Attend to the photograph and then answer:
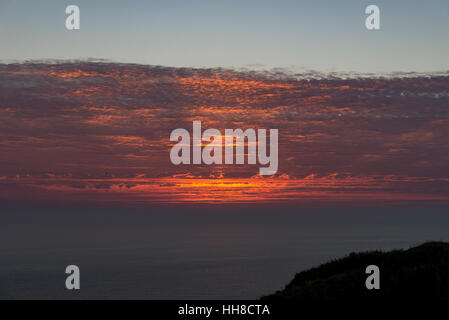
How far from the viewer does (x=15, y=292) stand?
190125mm

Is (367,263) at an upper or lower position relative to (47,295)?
upper

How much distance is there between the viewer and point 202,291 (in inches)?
7530

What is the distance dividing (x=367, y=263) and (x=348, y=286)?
603 cm

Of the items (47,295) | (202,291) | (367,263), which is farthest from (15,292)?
(367,263)
